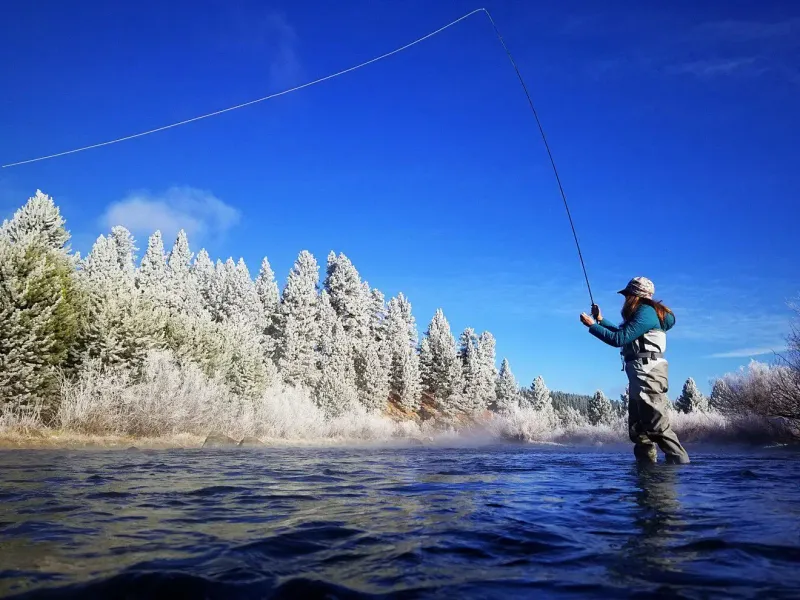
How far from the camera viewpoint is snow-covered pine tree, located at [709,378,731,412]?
81.2 feet

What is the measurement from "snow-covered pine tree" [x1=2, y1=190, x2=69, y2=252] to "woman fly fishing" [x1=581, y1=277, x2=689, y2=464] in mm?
41880

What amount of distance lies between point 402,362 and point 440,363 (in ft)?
23.2

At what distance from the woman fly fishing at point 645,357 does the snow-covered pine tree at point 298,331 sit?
4527cm

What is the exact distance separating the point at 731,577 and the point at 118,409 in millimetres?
22691

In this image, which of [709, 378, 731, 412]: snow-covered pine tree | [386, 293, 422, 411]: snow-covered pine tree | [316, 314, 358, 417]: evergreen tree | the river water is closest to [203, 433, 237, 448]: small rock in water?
the river water

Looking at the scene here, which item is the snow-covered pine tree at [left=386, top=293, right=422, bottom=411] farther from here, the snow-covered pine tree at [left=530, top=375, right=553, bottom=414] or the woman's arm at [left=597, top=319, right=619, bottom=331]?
the woman's arm at [left=597, top=319, right=619, bottom=331]

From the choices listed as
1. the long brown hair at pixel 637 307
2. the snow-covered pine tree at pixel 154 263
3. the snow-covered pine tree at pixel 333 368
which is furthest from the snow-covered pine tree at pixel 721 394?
the snow-covered pine tree at pixel 154 263

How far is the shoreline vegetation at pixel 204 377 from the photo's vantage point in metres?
20.0

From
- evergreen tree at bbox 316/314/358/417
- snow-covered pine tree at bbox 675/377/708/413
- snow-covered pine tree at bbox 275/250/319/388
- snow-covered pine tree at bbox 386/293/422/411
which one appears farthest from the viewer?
snow-covered pine tree at bbox 386/293/422/411

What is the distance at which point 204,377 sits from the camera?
90.6 feet

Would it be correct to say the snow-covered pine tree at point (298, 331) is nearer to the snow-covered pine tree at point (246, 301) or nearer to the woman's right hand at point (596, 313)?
the snow-covered pine tree at point (246, 301)

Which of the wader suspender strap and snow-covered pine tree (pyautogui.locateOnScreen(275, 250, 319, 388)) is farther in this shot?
snow-covered pine tree (pyautogui.locateOnScreen(275, 250, 319, 388))

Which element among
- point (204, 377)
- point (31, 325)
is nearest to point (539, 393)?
A: point (204, 377)

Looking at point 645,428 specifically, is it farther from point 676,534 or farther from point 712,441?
point 712,441
